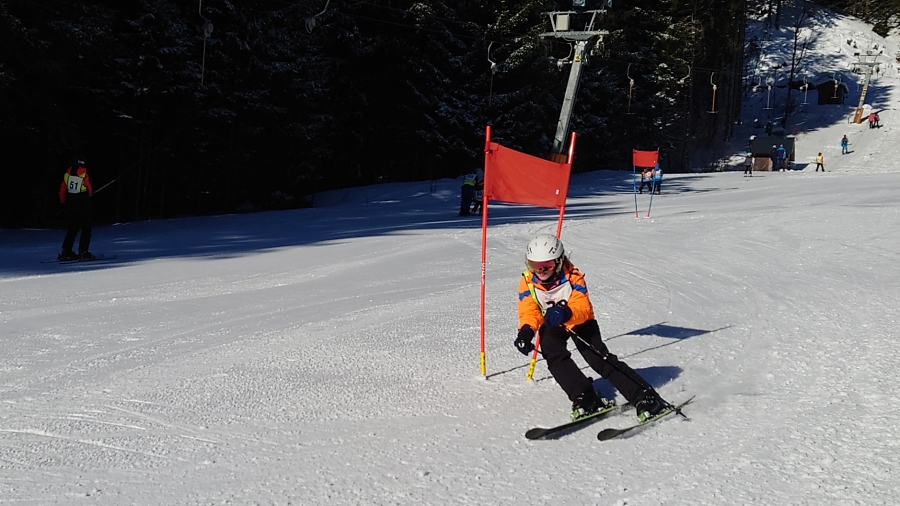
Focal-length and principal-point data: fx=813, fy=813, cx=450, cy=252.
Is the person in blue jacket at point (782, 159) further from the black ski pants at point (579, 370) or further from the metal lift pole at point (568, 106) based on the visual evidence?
the black ski pants at point (579, 370)

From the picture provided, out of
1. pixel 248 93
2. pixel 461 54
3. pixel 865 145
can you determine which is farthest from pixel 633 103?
pixel 248 93

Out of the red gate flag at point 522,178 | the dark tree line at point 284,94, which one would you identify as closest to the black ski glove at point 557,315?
the red gate flag at point 522,178

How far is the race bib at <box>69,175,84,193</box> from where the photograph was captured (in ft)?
44.9

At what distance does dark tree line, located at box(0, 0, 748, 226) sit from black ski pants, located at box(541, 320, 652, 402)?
14.8 metres

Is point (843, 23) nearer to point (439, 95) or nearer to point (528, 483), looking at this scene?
point (439, 95)

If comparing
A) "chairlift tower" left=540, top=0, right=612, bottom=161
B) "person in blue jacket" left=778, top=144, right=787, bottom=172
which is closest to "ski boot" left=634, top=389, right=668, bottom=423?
"chairlift tower" left=540, top=0, right=612, bottom=161

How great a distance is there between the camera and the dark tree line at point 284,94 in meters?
22.0

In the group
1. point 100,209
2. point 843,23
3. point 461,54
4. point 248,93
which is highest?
point 843,23

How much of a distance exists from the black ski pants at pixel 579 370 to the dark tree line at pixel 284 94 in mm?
14827

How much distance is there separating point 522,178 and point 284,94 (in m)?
25.2

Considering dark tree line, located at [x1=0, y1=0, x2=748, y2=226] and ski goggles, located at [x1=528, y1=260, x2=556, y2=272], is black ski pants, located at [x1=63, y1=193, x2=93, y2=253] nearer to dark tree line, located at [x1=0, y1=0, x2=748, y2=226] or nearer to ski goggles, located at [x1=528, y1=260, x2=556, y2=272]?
dark tree line, located at [x1=0, y1=0, x2=748, y2=226]

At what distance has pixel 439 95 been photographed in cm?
3734

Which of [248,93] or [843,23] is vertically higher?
[843,23]

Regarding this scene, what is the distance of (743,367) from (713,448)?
2.15 meters
